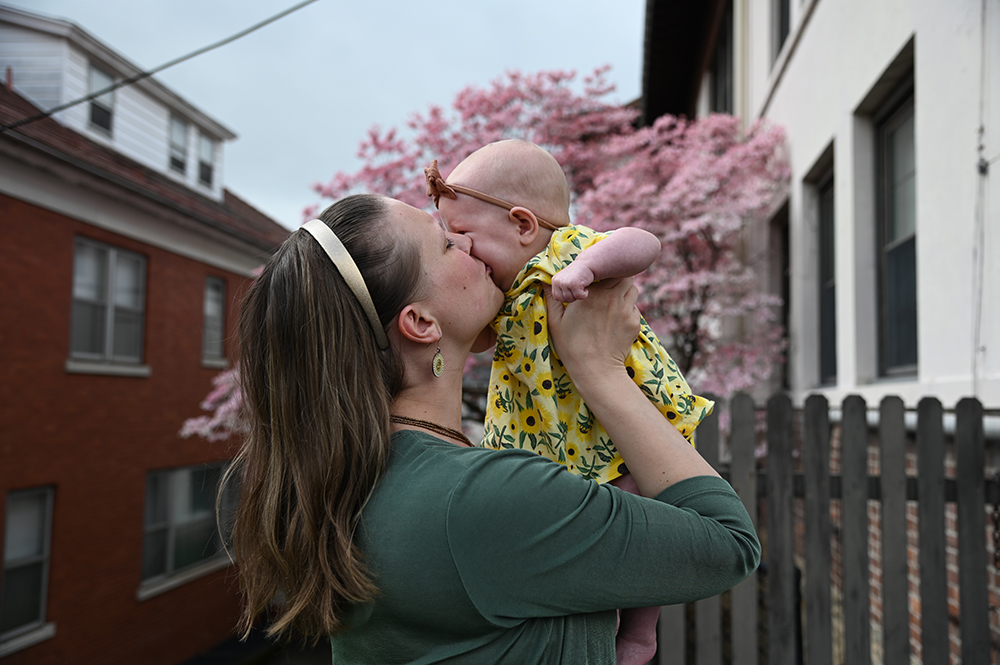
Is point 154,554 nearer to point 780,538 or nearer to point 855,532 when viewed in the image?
point 780,538

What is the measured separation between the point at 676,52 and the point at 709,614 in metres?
12.1

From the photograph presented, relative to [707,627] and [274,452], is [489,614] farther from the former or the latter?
[707,627]

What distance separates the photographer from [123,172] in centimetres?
1374

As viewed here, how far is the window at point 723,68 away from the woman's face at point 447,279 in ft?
34.3

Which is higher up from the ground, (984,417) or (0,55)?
(0,55)

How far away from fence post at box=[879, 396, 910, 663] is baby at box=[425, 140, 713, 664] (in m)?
2.37

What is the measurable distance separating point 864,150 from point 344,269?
5.15 meters

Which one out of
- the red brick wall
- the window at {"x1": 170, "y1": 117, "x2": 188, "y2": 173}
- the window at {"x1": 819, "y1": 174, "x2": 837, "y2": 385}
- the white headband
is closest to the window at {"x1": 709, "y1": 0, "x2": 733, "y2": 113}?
the window at {"x1": 819, "y1": 174, "x2": 837, "y2": 385}


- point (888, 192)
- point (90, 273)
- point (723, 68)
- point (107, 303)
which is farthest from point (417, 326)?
point (107, 303)

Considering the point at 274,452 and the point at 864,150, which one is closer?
the point at 274,452

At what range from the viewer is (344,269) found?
1.23 meters

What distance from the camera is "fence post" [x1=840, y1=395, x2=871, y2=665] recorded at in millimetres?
3490

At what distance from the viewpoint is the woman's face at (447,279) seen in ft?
4.38

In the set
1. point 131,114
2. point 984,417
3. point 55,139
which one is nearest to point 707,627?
point 984,417
